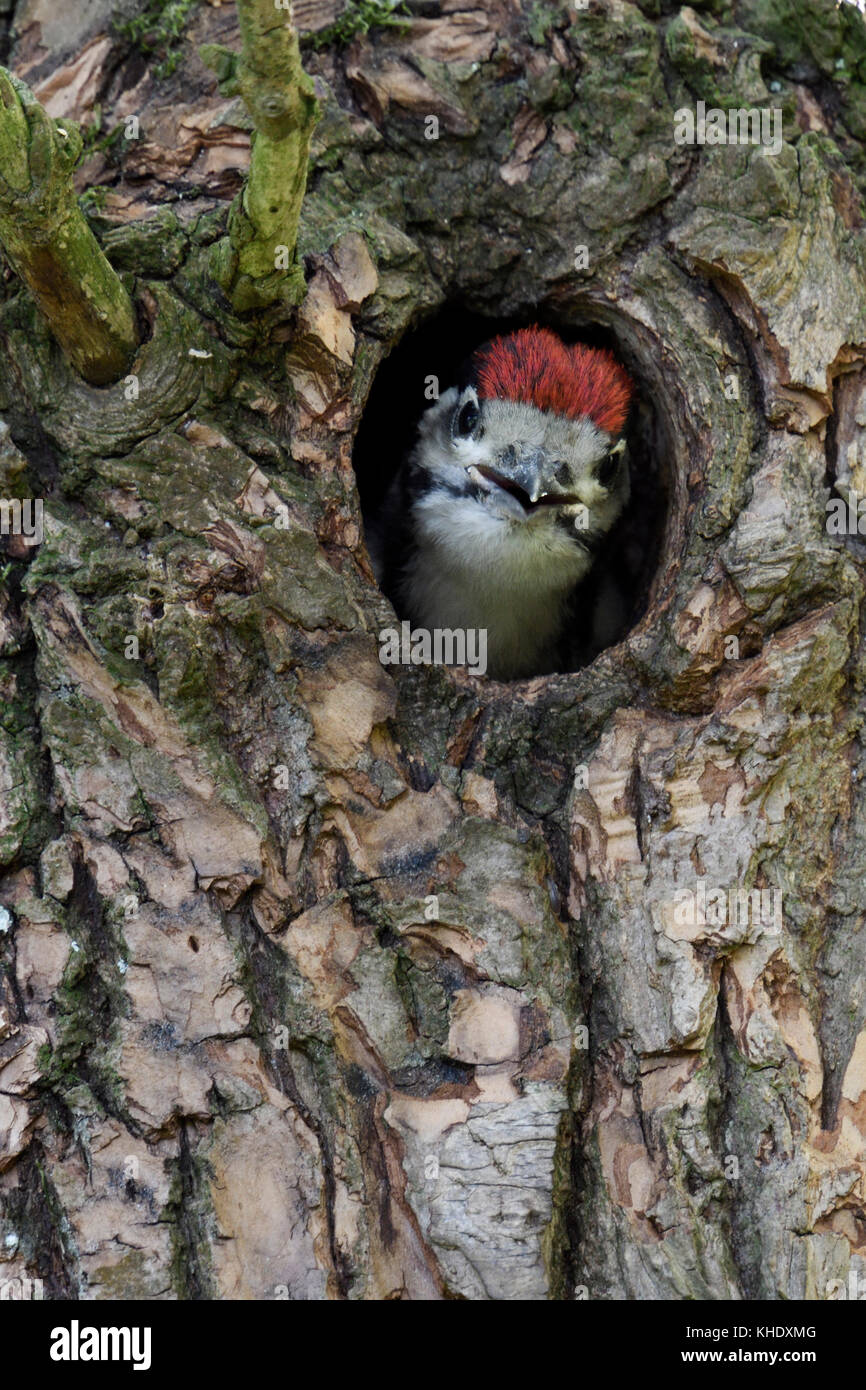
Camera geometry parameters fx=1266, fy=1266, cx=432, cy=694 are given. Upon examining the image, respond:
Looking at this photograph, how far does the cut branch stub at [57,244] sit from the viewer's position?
9.05 ft

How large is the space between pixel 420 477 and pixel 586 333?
2.65 feet

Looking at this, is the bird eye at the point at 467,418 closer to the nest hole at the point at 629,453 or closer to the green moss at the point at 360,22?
the nest hole at the point at 629,453

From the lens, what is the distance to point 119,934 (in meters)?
3.00

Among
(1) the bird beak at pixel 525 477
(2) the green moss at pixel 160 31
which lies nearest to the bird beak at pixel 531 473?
(1) the bird beak at pixel 525 477

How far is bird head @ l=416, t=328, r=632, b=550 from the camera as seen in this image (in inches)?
163

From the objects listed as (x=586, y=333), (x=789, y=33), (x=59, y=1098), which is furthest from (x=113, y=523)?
(x=789, y=33)

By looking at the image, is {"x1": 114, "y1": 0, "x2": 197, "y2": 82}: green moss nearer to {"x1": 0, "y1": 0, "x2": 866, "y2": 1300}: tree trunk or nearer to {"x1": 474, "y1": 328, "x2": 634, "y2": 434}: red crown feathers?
{"x1": 0, "y1": 0, "x2": 866, "y2": 1300}: tree trunk

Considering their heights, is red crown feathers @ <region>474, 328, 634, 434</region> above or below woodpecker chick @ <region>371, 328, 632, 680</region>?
above

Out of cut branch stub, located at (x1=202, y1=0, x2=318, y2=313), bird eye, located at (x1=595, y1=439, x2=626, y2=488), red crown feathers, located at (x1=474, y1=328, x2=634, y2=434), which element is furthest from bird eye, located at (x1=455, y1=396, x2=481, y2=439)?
cut branch stub, located at (x1=202, y1=0, x2=318, y2=313)

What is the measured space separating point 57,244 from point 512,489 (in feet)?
5.51

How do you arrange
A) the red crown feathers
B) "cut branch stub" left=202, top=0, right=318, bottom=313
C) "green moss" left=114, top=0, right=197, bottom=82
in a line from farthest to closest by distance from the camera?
the red crown feathers, "green moss" left=114, top=0, right=197, bottom=82, "cut branch stub" left=202, top=0, right=318, bottom=313

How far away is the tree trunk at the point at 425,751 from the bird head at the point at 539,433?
10.1 inches

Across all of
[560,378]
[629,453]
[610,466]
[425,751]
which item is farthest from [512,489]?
Answer: [629,453]

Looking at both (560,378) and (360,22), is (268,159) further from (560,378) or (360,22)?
(560,378)
